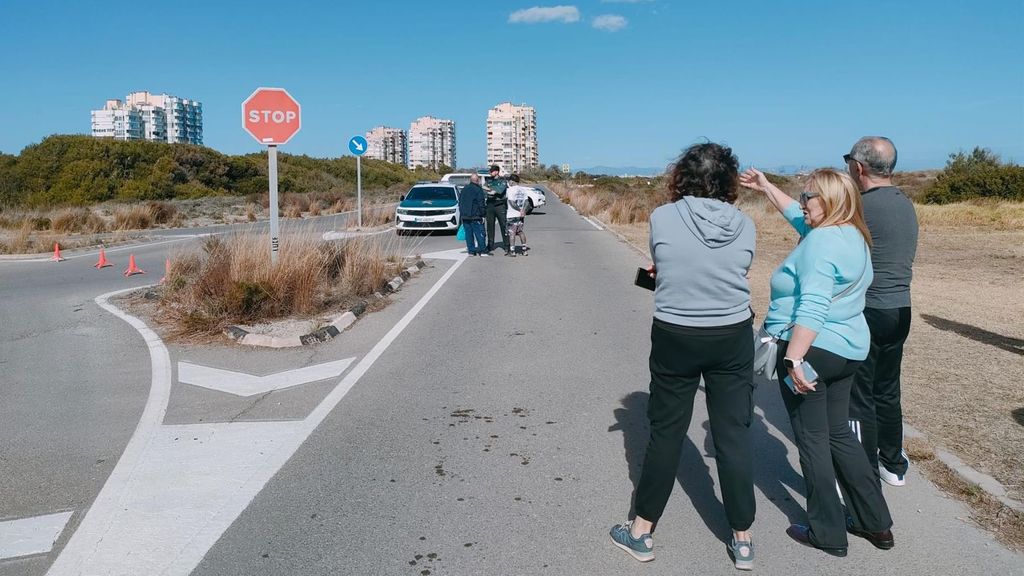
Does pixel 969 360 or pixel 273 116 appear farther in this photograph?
pixel 273 116

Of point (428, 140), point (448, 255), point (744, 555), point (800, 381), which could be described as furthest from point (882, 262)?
point (428, 140)

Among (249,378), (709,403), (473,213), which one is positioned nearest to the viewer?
(709,403)

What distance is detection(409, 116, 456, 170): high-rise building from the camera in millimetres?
173000

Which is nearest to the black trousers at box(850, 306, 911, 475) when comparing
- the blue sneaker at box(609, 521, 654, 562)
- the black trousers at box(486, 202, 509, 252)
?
the blue sneaker at box(609, 521, 654, 562)

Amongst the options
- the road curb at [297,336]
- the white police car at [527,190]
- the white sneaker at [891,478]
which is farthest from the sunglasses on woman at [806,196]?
the white police car at [527,190]

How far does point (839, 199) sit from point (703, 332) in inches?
35.6

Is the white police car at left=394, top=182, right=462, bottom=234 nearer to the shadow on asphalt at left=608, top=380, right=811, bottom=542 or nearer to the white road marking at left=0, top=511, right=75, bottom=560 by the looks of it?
the shadow on asphalt at left=608, top=380, right=811, bottom=542

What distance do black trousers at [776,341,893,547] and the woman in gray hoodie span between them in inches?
12.0

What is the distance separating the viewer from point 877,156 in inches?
175

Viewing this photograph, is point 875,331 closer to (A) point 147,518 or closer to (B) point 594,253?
(A) point 147,518

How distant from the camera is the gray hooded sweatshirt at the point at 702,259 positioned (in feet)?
12.0

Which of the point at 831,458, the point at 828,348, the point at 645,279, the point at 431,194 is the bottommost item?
the point at 831,458

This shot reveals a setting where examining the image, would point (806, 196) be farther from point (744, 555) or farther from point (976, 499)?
point (976, 499)

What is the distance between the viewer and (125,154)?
63594 millimetres
